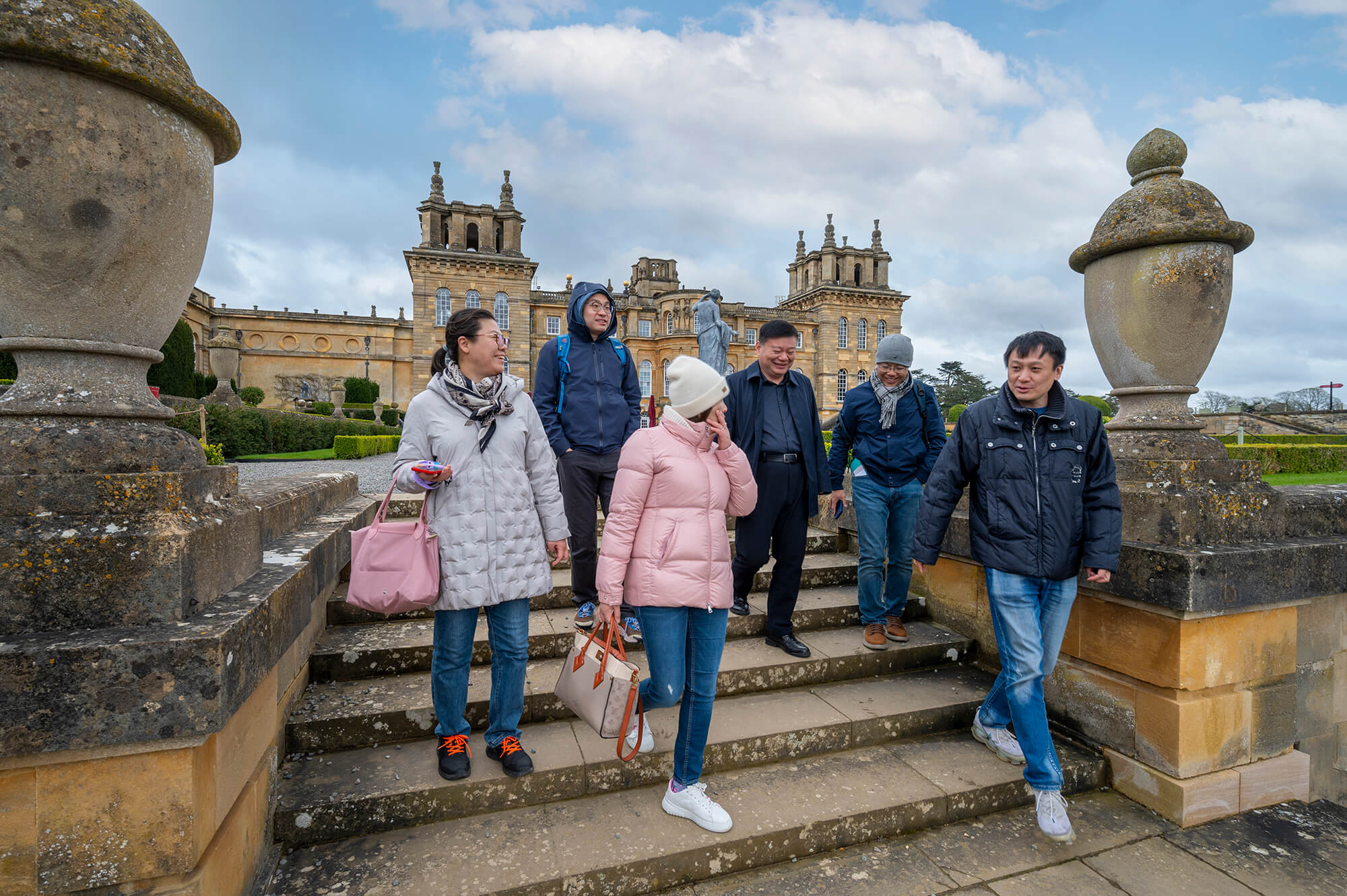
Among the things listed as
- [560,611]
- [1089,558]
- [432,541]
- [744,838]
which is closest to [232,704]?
[432,541]

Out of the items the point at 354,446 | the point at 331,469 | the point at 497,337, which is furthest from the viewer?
the point at 354,446

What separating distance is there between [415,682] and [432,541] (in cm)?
110

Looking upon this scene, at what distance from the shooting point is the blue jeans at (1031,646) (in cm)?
267

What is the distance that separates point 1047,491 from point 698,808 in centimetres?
198

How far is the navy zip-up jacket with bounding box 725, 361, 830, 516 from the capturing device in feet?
11.6

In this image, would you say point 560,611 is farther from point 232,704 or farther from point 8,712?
point 8,712

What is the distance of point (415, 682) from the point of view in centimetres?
306

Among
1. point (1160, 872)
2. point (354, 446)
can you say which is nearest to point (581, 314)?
point (1160, 872)

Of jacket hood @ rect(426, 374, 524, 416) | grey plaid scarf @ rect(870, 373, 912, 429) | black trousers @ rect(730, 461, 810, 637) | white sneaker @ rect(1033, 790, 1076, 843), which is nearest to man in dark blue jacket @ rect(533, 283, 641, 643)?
black trousers @ rect(730, 461, 810, 637)

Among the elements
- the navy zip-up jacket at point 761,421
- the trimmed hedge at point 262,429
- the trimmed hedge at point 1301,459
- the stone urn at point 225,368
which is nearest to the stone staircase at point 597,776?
the navy zip-up jacket at point 761,421

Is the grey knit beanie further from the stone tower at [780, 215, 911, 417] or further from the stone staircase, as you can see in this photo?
the stone tower at [780, 215, 911, 417]

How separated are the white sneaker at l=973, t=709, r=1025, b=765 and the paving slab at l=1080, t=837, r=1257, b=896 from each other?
46 centimetres

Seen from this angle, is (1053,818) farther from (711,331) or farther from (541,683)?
(711,331)

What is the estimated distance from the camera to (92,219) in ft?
5.65
